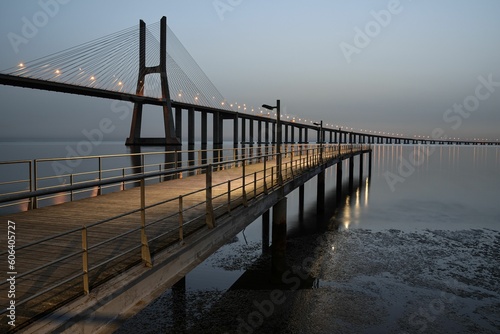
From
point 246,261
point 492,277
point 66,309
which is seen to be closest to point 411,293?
point 492,277

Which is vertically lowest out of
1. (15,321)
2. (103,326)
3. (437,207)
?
(437,207)

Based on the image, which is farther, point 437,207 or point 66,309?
point 437,207

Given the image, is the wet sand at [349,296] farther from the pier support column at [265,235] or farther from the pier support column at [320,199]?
the pier support column at [320,199]

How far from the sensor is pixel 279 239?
36.9 ft

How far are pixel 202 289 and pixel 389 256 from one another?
6292 mm

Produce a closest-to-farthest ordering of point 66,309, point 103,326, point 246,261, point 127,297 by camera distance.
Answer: point 66,309, point 103,326, point 127,297, point 246,261

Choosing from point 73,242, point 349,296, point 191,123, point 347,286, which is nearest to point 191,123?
point 191,123

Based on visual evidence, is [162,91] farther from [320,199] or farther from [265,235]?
[265,235]

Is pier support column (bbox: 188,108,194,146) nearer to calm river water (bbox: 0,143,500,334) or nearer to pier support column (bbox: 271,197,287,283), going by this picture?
calm river water (bbox: 0,143,500,334)

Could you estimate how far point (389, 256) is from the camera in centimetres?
1224

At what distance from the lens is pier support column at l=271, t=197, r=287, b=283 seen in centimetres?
1085

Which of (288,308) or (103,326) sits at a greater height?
(103,326)

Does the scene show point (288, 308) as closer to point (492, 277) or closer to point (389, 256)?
point (389, 256)

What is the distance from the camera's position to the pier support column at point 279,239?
1085 cm
